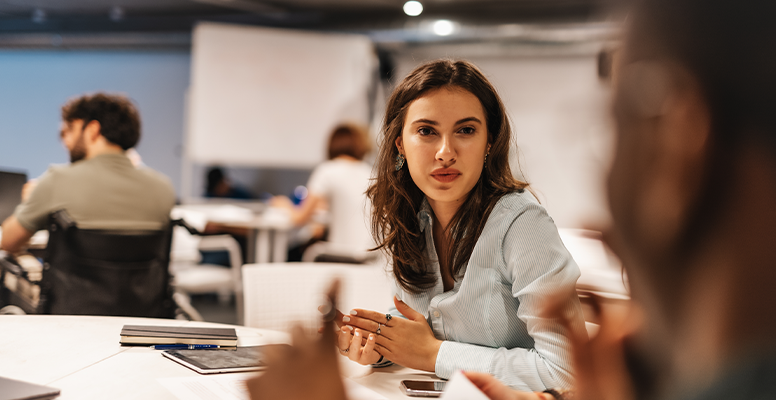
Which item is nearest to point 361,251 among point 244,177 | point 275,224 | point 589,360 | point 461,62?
point 275,224

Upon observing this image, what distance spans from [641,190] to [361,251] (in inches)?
141

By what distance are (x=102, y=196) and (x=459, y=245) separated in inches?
65.0

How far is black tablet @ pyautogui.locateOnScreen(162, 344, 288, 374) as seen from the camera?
106 centimetres

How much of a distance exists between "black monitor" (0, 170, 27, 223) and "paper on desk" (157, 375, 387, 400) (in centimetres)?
184

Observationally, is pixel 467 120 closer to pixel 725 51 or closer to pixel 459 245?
pixel 459 245

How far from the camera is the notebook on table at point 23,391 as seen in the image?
2.71ft

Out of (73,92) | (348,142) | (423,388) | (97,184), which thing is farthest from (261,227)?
(73,92)

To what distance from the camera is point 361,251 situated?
3.91m

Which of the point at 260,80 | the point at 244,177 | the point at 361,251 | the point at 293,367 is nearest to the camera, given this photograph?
the point at 293,367

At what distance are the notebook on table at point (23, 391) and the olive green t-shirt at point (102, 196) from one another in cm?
151

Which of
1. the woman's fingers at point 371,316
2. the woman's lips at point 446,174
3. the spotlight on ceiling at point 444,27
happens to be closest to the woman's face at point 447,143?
the woman's lips at point 446,174

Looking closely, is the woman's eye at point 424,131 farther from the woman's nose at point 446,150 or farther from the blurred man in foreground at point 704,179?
the blurred man in foreground at point 704,179

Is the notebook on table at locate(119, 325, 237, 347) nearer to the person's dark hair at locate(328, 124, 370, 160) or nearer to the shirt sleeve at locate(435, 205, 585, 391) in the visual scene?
the shirt sleeve at locate(435, 205, 585, 391)

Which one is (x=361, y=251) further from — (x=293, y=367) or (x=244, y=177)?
(x=244, y=177)
